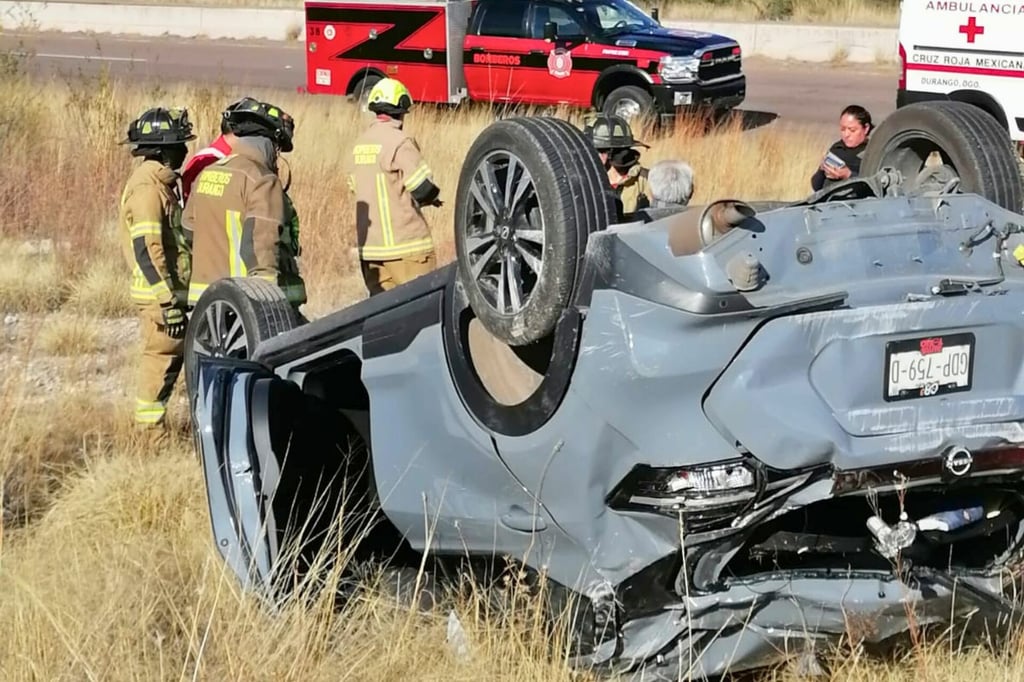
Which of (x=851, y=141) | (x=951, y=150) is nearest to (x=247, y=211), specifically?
(x=951, y=150)

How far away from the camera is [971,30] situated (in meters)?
12.4

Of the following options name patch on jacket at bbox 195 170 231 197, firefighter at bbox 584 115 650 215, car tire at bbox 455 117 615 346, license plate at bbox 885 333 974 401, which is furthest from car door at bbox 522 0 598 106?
license plate at bbox 885 333 974 401

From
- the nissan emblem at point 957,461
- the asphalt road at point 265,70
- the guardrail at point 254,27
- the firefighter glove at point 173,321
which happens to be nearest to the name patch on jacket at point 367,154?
the firefighter glove at point 173,321

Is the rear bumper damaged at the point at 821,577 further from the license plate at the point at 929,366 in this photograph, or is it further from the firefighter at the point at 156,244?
the firefighter at the point at 156,244

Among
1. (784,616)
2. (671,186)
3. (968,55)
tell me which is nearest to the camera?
(784,616)

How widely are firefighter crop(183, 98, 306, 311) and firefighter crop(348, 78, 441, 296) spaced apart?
1.03m

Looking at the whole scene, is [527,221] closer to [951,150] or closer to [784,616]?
[784,616]

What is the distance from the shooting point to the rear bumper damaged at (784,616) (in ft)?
10.2

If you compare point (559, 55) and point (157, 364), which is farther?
point (559, 55)

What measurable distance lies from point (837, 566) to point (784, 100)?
17999 millimetres

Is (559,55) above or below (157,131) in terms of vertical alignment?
above

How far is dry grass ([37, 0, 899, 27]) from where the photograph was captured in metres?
28.1

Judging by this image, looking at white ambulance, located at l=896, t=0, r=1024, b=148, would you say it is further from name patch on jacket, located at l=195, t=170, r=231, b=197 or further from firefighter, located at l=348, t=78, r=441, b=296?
name patch on jacket, located at l=195, t=170, r=231, b=197

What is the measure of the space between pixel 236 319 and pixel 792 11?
2714 centimetres
